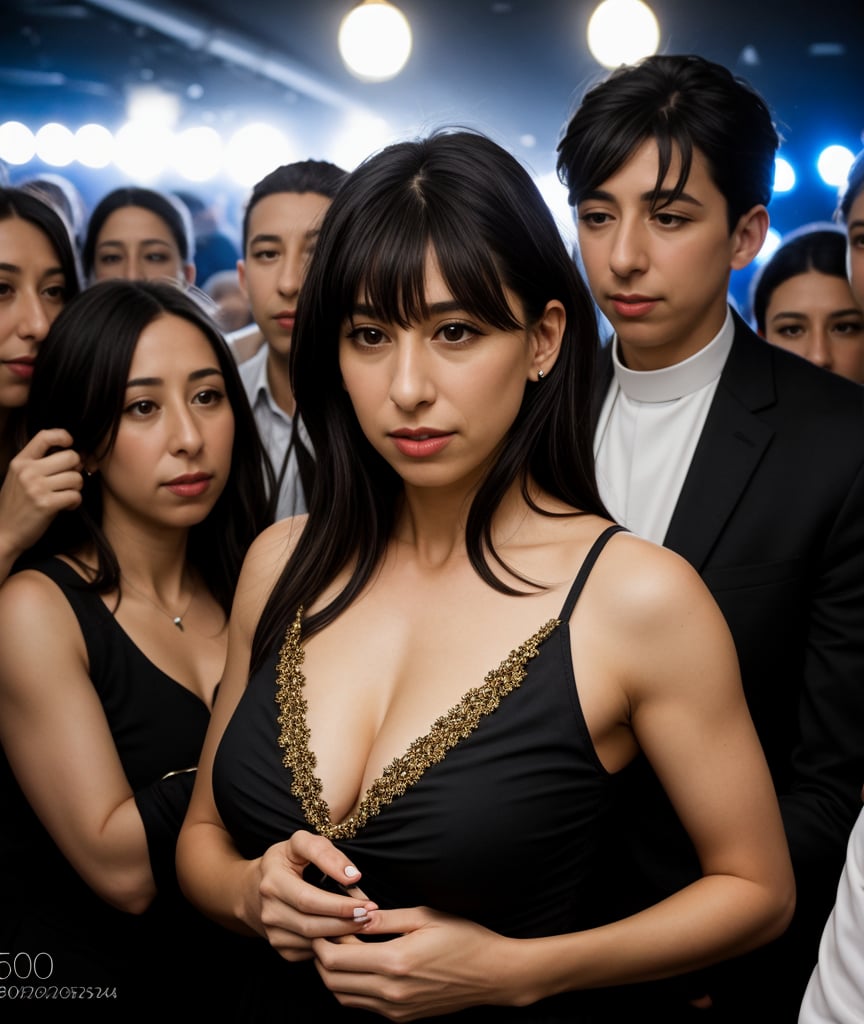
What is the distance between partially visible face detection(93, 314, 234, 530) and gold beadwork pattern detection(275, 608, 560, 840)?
75 centimetres

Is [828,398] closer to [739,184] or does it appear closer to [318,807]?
[739,184]

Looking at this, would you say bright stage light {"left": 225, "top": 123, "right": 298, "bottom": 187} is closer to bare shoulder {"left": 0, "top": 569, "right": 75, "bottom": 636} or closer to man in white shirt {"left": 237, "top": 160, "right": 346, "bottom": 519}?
man in white shirt {"left": 237, "top": 160, "right": 346, "bottom": 519}

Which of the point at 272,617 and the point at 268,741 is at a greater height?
the point at 272,617

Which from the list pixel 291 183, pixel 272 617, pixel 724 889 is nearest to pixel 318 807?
pixel 272 617

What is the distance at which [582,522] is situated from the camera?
1.58 metres

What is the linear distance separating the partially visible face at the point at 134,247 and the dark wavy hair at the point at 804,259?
5.82ft

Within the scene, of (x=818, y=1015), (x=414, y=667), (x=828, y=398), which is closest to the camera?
(x=818, y=1015)

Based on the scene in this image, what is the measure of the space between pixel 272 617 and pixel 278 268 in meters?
1.43

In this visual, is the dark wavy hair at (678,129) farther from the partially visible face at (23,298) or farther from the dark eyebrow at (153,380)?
the partially visible face at (23,298)

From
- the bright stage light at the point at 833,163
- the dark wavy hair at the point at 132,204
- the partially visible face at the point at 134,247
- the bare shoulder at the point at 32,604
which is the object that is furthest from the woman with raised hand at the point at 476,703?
the bright stage light at the point at 833,163

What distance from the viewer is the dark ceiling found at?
246 inches

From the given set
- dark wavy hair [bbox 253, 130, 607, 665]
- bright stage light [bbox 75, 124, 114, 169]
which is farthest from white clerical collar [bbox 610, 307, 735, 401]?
bright stage light [bbox 75, 124, 114, 169]

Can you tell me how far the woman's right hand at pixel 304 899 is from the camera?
1.35 meters

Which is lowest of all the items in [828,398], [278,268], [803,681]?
[803,681]
